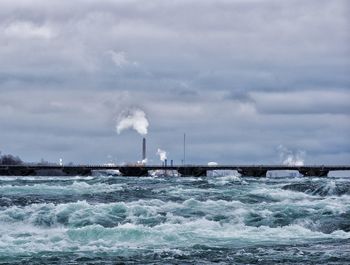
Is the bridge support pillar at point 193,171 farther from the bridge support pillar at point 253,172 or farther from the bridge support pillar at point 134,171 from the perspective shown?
the bridge support pillar at point 134,171

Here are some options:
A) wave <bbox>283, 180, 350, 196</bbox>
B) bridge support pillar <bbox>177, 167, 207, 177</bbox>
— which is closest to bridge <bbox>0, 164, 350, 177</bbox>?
bridge support pillar <bbox>177, 167, 207, 177</bbox>

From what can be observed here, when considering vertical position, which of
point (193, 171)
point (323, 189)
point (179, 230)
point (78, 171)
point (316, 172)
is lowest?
point (179, 230)

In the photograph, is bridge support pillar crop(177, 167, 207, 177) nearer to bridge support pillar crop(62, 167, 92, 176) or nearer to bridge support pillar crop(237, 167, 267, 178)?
bridge support pillar crop(237, 167, 267, 178)

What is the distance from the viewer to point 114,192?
2950 inches

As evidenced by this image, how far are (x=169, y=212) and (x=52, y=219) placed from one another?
7764 millimetres

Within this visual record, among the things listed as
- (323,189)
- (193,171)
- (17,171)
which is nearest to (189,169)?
(193,171)

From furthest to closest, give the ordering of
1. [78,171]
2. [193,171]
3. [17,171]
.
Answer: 1. [78,171]
2. [17,171]
3. [193,171]

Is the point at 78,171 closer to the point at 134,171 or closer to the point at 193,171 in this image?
the point at 134,171

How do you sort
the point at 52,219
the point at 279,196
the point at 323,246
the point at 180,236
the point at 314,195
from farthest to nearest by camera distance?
the point at 314,195, the point at 279,196, the point at 52,219, the point at 180,236, the point at 323,246

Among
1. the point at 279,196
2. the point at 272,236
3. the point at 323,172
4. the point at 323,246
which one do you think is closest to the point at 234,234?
the point at 272,236

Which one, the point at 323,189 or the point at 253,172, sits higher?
the point at 253,172

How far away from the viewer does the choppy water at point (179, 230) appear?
37031 millimetres

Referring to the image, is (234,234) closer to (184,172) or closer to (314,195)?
(314,195)

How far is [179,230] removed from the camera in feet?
153
